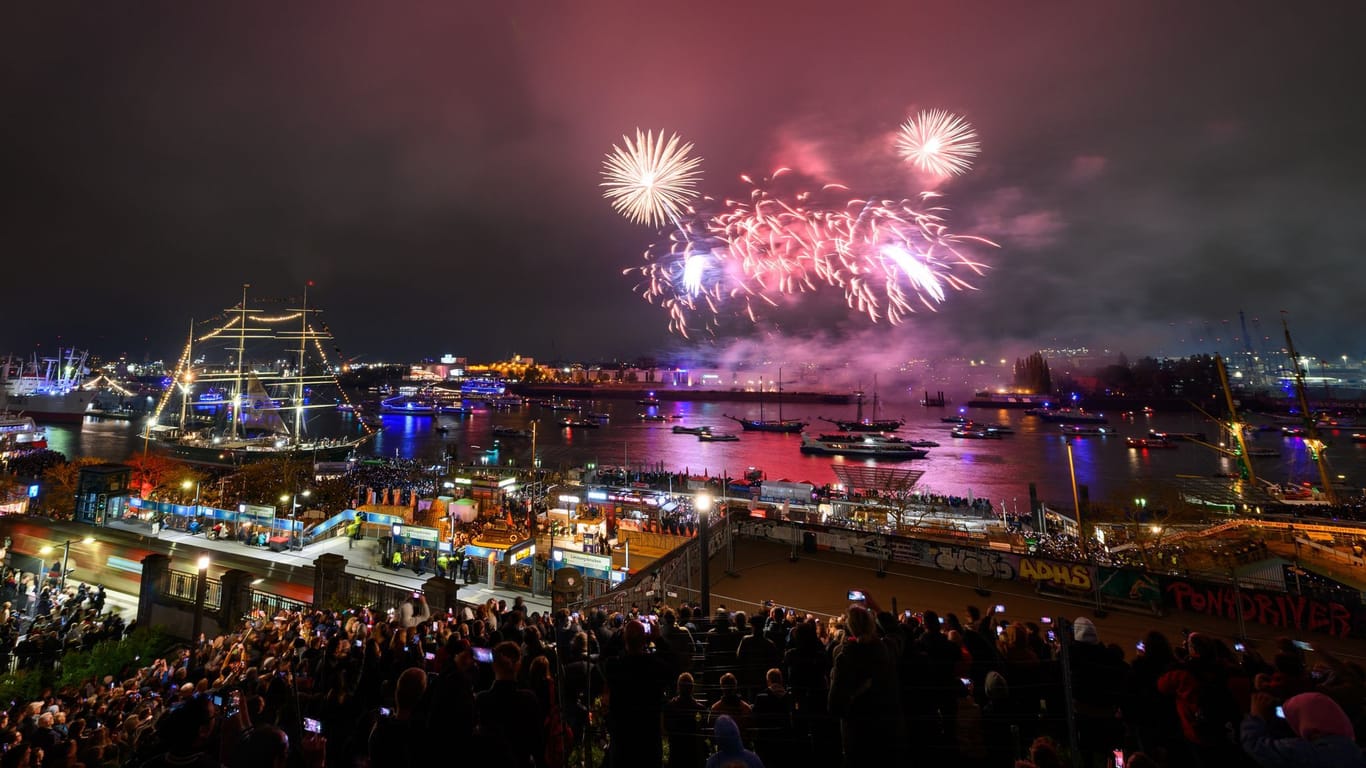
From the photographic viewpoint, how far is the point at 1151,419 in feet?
389

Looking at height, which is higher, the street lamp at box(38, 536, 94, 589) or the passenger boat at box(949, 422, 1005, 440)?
the passenger boat at box(949, 422, 1005, 440)

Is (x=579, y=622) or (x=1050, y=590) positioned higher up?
(x=579, y=622)

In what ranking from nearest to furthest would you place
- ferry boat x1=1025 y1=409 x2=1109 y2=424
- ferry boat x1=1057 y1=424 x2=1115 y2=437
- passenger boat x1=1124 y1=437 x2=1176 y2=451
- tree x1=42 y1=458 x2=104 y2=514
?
tree x1=42 y1=458 x2=104 y2=514 → passenger boat x1=1124 y1=437 x2=1176 y2=451 → ferry boat x1=1057 y1=424 x2=1115 y2=437 → ferry boat x1=1025 y1=409 x2=1109 y2=424

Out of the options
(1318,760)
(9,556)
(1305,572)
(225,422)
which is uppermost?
(225,422)

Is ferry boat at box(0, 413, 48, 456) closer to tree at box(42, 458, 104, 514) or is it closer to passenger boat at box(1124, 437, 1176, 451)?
tree at box(42, 458, 104, 514)

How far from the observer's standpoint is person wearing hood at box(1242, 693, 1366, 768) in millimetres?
2393

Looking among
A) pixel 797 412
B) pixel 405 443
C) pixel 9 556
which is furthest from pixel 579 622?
pixel 797 412

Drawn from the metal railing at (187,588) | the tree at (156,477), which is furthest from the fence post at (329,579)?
the tree at (156,477)

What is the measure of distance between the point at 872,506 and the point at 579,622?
2092cm

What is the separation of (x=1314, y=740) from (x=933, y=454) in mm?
75361

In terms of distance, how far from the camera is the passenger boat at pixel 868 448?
2702 inches

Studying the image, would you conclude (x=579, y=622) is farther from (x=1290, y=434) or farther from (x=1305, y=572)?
(x=1290, y=434)

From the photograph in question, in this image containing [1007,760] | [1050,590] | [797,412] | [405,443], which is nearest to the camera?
[1007,760]

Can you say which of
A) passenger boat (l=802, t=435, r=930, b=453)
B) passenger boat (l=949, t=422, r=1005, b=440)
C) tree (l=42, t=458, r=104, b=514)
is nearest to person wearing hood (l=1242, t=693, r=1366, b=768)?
tree (l=42, t=458, r=104, b=514)
